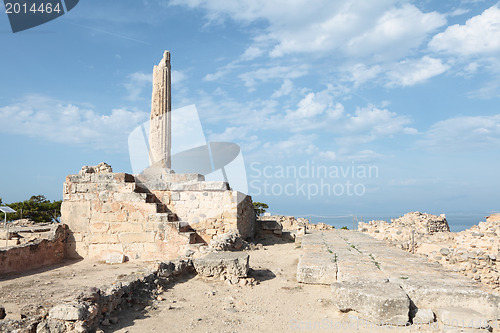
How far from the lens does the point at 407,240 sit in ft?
41.2

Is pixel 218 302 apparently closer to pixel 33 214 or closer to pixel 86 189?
pixel 86 189

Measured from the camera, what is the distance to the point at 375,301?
367 cm

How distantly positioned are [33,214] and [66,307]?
22.6 meters

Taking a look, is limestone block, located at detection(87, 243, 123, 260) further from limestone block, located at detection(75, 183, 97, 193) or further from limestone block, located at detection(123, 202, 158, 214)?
limestone block, located at detection(75, 183, 97, 193)

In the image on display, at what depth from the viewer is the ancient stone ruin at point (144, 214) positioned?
26.8 feet

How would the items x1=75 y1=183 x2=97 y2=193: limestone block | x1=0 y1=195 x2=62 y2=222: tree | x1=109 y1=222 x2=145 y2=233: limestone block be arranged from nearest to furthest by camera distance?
x1=109 y1=222 x2=145 y2=233: limestone block < x1=75 y1=183 x2=97 y2=193: limestone block < x1=0 y1=195 x2=62 y2=222: tree

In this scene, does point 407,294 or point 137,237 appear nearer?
point 407,294

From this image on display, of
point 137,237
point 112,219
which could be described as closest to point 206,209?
point 137,237

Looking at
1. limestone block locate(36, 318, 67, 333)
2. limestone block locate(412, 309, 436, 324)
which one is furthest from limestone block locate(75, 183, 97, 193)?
limestone block locate(412, 309, 436, 324)

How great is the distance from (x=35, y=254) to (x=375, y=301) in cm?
726

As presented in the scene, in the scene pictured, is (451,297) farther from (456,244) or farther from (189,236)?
(456,244)

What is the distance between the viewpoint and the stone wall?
26.8 feet

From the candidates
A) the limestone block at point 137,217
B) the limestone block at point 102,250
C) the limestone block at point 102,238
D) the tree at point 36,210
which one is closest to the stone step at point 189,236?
the limestone block at point 137,217

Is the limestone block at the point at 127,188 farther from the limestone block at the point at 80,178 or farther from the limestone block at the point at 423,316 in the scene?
the limestone block at the point at 423,316
